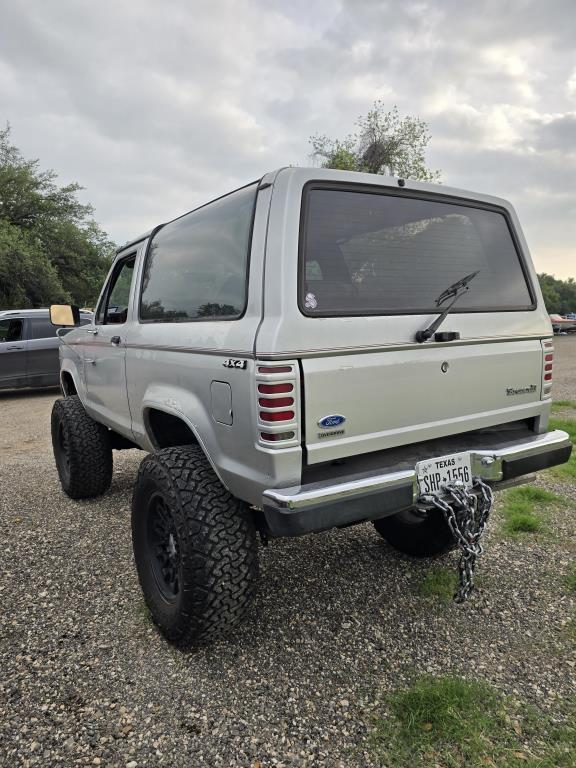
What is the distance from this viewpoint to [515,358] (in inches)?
104

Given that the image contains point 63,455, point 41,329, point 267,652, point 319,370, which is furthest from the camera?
point 41,329

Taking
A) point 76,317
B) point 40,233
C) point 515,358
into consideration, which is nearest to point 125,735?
point 515,358

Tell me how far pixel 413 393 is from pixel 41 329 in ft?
30.3

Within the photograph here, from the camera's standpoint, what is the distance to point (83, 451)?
4.01 meters

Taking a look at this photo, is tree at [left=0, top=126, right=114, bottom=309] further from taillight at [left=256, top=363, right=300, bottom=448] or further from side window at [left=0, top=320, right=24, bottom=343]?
taillight at [left=256, top=363, right=300, bottom=448]

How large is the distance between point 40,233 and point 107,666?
23197 mm

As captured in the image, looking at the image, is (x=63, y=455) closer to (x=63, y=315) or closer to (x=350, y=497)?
(x=63, y=315)

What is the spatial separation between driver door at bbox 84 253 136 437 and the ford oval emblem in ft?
5.28

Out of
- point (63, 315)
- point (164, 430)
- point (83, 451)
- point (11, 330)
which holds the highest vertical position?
point (63, 315)

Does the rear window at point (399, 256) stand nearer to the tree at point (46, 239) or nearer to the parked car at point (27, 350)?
the parked car at point (27, 350)

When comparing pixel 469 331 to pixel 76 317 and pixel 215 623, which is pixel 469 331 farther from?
pixel 76 317

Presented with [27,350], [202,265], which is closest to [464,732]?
[202,265]

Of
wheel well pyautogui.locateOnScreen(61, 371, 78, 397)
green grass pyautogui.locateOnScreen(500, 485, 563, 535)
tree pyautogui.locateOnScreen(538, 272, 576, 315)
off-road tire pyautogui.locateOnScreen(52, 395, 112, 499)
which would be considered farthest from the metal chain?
tree pyautogui.locateOnScreen(538, 272, 576, 315)

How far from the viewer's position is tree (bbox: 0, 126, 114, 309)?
19.0m
